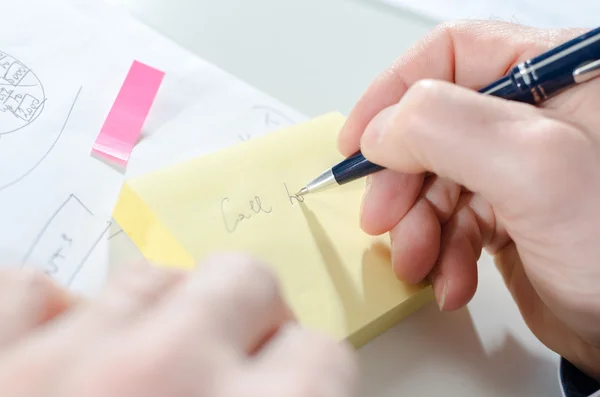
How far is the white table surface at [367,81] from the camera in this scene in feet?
1.23

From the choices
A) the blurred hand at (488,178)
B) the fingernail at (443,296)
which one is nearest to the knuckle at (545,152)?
the blurred hand at (488,178)

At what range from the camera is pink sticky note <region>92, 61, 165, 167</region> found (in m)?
0.43

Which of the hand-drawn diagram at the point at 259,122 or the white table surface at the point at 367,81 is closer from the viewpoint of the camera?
the white table surface at the point at 367,81

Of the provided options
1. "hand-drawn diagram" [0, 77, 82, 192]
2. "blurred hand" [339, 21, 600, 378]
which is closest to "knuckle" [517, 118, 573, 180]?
"blurred hand" [339, 21, 600, 378]

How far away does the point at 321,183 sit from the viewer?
1.40 ft

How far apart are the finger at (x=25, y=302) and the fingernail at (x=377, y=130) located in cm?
22

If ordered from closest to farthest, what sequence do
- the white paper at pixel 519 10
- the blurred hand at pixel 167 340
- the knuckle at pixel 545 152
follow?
1. the blurred hand at pixel 167 340
2. the knuckle at pixel 545 152
3. the white paper at pixel 519 10

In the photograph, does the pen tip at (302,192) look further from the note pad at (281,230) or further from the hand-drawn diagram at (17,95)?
the hand-drawn diagram at (17,95)

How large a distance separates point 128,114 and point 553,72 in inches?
12.7

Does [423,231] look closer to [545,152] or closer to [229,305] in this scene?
[545,152]

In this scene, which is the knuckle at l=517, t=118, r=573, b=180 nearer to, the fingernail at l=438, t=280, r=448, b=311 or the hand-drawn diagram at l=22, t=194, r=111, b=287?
the fingernail at l=438, t=280, r=448, b=311

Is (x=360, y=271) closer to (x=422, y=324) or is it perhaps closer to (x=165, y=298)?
(x=422, y=324)

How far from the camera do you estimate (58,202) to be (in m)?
0.39

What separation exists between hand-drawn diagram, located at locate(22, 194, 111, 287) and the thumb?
0.22 metres
